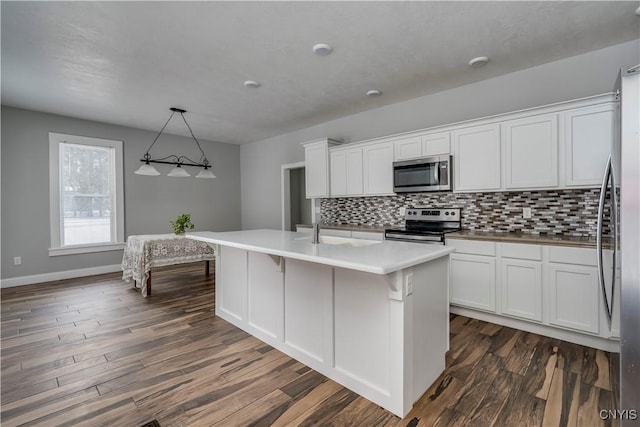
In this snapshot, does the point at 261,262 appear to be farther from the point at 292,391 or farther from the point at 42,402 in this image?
the point at 42,402

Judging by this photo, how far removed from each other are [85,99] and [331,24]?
363 cm

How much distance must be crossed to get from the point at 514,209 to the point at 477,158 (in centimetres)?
69

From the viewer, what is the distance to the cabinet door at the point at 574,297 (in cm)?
239

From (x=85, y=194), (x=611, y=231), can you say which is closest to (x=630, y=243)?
(x=611, y=231)

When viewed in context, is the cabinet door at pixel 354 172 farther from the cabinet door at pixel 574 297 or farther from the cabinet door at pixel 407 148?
the cabinet door at pixel 574 297

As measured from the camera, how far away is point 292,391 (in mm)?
1926

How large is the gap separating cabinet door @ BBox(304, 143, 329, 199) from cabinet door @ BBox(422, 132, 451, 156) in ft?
5.36

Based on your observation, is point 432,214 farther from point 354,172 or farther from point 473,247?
point 354,172

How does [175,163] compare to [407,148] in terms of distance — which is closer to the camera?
[407,148]

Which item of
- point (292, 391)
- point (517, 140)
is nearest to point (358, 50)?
point (517, 140)

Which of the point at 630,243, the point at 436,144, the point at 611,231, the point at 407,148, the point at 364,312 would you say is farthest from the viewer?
the point at 407,148

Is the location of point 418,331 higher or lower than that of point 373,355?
higher

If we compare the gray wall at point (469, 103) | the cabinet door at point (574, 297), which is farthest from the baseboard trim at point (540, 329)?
the gray wall at point (469, 103)

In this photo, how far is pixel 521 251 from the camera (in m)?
2.74
